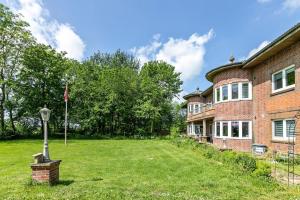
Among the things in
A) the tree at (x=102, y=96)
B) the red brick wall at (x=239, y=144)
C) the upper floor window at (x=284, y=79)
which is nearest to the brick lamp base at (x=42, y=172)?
the upper floor window at (x=284, y=79)

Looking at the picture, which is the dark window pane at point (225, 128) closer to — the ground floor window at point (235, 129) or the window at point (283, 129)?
the ground floor window at point (235, 129)

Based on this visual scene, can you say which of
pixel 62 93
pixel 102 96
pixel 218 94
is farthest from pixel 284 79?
pixel 62 93

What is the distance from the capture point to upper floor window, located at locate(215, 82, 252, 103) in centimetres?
1838

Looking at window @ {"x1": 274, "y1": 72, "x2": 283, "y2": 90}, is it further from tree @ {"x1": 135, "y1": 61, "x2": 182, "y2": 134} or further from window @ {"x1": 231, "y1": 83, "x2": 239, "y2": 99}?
tree @ {"x1": 135, "y1": 61, "x2": 182, "y2": 134}

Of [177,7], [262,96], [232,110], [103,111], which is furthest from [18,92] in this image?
[262,96]

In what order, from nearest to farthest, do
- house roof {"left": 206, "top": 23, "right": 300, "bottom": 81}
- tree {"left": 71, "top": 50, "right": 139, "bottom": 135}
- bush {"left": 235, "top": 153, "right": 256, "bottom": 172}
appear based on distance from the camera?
bush {"left": 235, "top": 153, "right": 256, "bottom": 172}
house roof {"left": 206, "top": 23, "right": 300, "bottom": 81}
tree {"left": 71, "top": 50, "right": 139, "bottom": 135}

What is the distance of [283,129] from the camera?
550 inches

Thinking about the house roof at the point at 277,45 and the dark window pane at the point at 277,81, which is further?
the dark window pane at the point at 277,81

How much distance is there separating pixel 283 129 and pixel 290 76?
2.94 meters

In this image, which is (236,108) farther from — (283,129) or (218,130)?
(283,129)

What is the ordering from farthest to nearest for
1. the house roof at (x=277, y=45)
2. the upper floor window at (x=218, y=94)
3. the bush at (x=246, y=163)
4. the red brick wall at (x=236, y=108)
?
the upper floor window at (x=218, y=94), the red brick wall at (x=236, y=108), the house roof at (x=277, y=45), the bush at (x=246, y=163)

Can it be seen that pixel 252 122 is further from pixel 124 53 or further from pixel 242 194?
pixel 124 53

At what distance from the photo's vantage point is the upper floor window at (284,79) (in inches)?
516

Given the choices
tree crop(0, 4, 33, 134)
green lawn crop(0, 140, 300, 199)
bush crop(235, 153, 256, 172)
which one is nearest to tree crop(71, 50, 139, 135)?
tree crop(0, 4, 33, 134)
